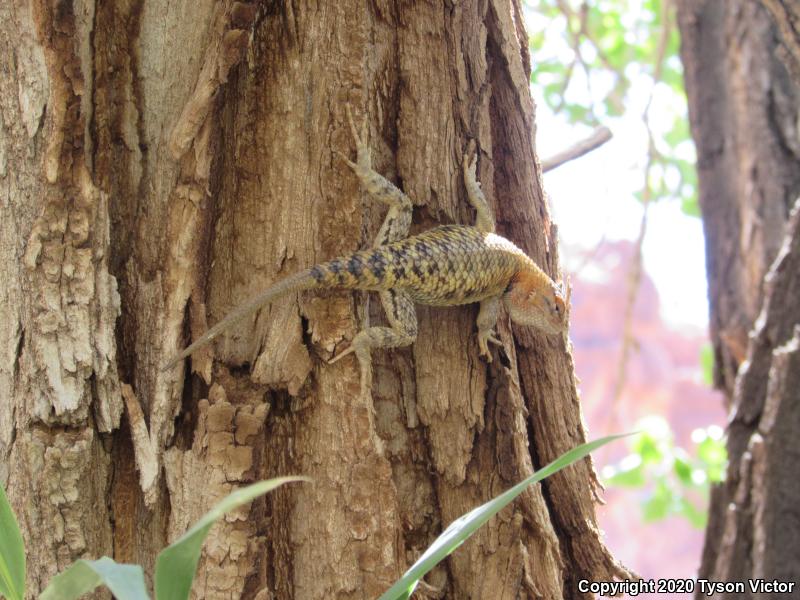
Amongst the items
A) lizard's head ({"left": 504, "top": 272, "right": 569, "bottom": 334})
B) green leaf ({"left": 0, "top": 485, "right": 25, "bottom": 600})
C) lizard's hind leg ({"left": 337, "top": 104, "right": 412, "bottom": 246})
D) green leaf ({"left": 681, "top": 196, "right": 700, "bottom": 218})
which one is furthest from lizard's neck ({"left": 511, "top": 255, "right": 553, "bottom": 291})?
green leaf ({"left": 681, "top": 196, "right": 700, "bottom": 218})

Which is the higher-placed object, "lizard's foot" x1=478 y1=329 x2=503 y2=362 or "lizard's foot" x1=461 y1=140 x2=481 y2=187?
"lizard's foot" x1=461 y1=140 x2=481 y2=187

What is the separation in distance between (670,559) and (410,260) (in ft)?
84.0

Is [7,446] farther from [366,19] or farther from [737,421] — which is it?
[737,421]

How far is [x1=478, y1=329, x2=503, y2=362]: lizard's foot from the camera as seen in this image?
2.28 meters

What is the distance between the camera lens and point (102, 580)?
46.9 inches

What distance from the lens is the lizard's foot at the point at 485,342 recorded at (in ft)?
7.49

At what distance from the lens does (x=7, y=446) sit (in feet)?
6.38

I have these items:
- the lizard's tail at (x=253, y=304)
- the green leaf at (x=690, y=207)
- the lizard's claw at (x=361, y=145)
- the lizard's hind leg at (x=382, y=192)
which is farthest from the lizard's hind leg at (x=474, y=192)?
the green leaf at (x=690, y=207)

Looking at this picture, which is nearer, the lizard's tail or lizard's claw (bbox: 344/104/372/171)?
the lizard's tail

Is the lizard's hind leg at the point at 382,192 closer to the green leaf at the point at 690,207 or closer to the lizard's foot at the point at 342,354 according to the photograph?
the lizard's foot at the point at 342,354

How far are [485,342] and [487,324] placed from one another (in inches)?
2.8

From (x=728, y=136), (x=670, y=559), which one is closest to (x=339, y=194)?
(x=728, y=136)

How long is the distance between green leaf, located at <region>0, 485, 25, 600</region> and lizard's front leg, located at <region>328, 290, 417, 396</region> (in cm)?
79

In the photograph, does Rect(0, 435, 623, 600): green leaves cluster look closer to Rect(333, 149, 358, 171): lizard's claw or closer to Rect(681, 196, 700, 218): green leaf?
Rect(333, 149, 358, 171): lizard's claw
